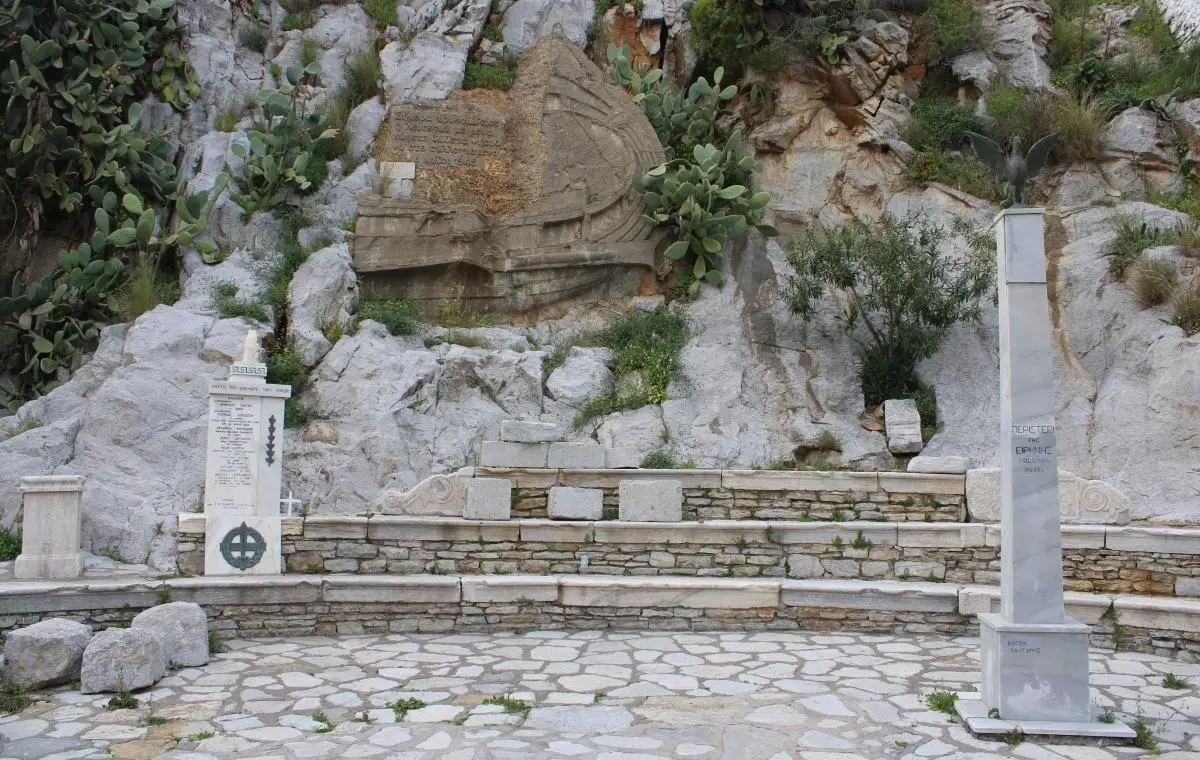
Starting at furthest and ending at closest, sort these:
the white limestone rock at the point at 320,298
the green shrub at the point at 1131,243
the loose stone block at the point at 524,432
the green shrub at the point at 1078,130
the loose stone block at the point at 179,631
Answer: the green shrub at the point at 1078,130 < the green shrub at the point at 1131,243 < the white limestone rock at the point at 320,298 < the loose stone block at the point at 524,432 < the loose stone block at the point at 179,631

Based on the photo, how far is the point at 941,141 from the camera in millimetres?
15438

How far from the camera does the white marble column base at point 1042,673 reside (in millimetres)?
5211

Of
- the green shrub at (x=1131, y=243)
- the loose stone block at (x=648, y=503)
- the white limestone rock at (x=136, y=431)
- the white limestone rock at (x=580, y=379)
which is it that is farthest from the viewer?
the green shrub at (x=1131, y=243)

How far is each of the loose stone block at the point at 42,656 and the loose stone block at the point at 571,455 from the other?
4.32 meters

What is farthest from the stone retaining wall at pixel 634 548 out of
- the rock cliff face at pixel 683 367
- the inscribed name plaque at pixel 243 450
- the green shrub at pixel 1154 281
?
the green shrub at pixel 1154 281

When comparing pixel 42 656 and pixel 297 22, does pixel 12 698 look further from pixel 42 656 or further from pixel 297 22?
pixel 297 22

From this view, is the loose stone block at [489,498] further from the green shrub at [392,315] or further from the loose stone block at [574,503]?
the green shrub at [392,315]

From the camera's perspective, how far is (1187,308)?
37.3 ft

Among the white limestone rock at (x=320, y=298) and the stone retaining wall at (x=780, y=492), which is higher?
the white limestone rock at (x=320, y=298)

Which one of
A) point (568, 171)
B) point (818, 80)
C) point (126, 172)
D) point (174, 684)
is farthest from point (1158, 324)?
point (126, 172)

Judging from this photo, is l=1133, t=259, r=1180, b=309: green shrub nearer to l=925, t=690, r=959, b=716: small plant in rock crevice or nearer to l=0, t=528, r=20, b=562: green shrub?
l=925, t=690, r=959, b=716: small plant in rock crevice

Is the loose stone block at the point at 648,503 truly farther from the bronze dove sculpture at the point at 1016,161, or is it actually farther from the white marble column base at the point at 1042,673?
the bronze dove sculpture at the point at 1016,161

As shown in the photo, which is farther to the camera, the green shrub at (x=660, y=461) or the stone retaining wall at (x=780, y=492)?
the green shrub at (x=660, y=461)

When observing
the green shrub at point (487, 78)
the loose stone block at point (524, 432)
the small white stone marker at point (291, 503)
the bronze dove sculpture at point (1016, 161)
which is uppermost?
the green shrub at point (487, 78)
